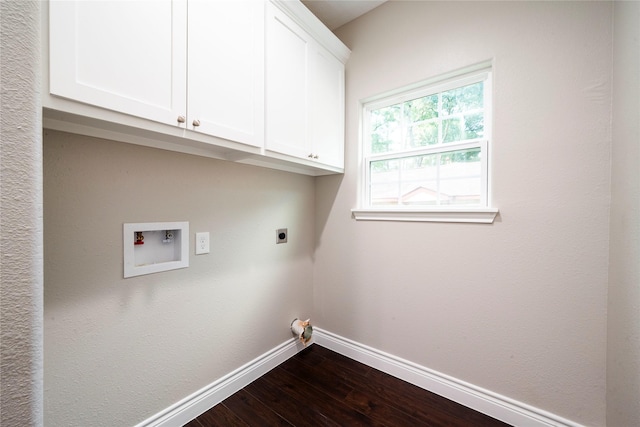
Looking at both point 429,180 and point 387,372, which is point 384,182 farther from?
point 387,372

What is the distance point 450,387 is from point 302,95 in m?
2.10

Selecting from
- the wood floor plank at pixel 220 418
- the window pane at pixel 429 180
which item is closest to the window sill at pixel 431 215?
the window pane at pixel 429 180

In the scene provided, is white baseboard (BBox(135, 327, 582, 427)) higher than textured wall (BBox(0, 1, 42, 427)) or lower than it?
lower

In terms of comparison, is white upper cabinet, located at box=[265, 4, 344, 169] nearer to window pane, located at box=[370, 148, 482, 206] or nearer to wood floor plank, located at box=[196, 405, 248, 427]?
window pane, located at box=[370, 148, 482, 206]

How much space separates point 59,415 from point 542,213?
243 centimetres

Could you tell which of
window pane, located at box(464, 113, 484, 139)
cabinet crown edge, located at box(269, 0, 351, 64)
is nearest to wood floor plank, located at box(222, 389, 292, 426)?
window pane, located at box(464, 113, 484, 139)

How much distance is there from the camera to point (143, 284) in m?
1.27

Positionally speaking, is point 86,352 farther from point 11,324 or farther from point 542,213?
point 542,213

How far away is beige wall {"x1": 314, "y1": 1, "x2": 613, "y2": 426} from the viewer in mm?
1247

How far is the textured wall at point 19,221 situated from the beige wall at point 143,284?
33.2 inches

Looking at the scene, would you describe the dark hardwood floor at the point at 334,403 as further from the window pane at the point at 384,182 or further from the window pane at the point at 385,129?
the window pane at the point at 385,129

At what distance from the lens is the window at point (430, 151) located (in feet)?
5.23

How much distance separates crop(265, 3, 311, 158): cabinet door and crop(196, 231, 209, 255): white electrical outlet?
648mm

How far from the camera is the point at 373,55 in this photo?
1.94 metres
